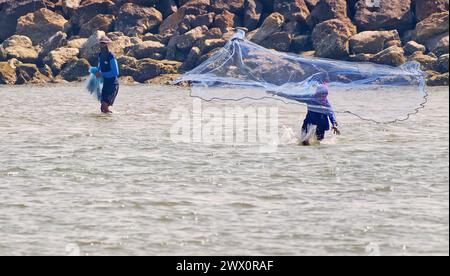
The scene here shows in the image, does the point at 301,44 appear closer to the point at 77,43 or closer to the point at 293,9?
the point at 293,9

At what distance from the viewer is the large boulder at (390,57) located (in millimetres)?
36750

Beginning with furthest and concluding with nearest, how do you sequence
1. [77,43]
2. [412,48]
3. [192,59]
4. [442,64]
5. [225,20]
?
1. [77,43]
2. [225,20]
3. [192,59]
4. [412,48]
5. [442,64]

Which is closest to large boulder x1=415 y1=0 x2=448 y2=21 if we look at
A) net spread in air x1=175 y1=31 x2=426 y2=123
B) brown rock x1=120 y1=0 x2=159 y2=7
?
brown rock x1=120 y1=0 x2=159 y2=7

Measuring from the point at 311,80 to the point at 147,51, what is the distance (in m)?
21.8

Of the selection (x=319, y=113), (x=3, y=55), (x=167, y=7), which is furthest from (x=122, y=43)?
(x=319, y=113)

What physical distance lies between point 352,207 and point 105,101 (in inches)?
518

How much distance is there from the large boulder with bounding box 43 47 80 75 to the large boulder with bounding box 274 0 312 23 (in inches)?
294

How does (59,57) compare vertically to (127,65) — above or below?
below

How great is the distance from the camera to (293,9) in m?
41.0

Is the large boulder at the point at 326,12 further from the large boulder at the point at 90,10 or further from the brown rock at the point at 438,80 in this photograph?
the large boulder at the point at 90,10

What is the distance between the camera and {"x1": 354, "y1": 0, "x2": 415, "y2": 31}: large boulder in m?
39.9

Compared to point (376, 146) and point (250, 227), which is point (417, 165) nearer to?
point (376, 146)

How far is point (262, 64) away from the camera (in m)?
20.3

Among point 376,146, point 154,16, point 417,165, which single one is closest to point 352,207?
point 417,165
